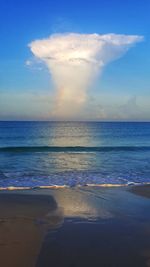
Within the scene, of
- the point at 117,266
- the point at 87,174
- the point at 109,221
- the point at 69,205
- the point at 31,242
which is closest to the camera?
the point at 117,266

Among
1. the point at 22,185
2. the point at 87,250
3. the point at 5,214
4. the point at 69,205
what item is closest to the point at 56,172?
the point at 22,185

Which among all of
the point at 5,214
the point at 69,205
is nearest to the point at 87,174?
the point at 69,205

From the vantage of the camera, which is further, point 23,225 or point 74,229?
point 23,225

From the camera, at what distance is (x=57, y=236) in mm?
6043

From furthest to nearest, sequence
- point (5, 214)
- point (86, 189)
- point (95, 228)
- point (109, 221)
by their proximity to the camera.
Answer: point (86, 189)
point (5, 214)
point (109, 221)
point (95, 228)

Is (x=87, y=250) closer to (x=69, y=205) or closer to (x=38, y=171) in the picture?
(x=69, y=205)

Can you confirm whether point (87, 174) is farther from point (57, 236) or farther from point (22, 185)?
point (57, 236)

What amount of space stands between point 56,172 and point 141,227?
8.49m

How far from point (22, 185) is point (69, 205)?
11.3ft

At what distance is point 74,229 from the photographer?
643 centimetres

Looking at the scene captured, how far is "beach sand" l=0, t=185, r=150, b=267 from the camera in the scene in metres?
5.06

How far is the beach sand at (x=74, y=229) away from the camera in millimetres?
5062

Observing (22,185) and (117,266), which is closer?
(117,266)

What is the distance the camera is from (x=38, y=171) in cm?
1488
